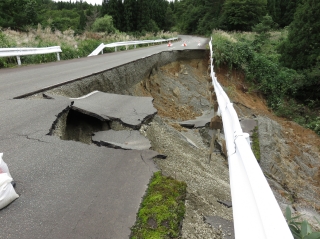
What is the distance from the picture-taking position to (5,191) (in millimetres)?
2439

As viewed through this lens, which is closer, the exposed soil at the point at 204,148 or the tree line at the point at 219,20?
the exposed soil at the point at 204,148

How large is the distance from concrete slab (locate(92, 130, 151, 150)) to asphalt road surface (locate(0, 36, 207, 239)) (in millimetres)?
259

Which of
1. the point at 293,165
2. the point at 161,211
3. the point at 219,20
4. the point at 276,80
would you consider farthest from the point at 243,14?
the point at 161,211

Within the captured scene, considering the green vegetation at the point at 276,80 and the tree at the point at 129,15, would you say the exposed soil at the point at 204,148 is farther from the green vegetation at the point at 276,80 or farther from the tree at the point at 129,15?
the tree at the point at 129,15

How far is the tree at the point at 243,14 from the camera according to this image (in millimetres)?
51406

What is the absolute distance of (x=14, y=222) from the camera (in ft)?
7.55

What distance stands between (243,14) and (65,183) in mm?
55156

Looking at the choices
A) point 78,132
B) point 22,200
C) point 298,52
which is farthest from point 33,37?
point 298,52

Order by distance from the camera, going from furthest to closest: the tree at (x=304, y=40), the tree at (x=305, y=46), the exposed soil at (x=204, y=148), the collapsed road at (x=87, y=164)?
1. the tree at (x=304, y=40)
2. the tree at (x=305, y=46)
3. the exposed soil at (x=204, y=148)
4. the collapsed road at (x=87, y=164)

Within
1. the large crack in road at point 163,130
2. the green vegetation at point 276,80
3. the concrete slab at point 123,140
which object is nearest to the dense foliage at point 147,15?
the green vegetation at point 276,80

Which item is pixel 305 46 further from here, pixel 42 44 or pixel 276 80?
pixel 42 44

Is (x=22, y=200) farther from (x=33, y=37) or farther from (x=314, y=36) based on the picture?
(x=314, y=36)

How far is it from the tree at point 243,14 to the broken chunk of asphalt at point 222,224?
54051 mm

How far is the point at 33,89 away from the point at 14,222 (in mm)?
4593
